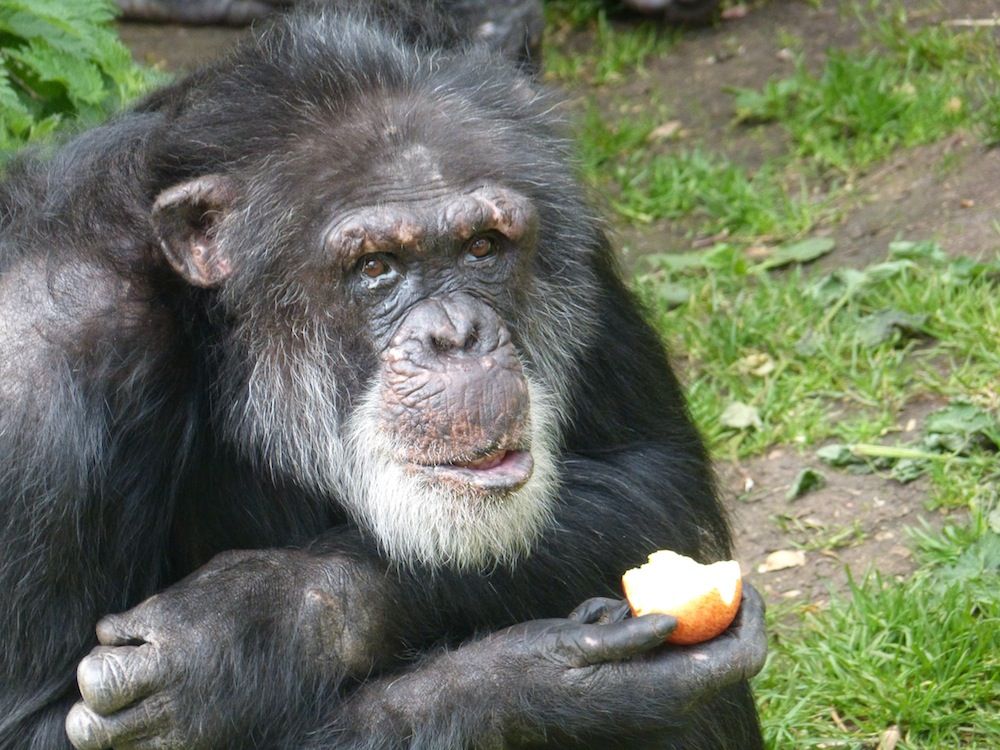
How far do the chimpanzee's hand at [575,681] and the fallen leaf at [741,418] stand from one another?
3.11 m

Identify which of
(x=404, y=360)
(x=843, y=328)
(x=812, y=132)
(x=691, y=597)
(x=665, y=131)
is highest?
(x=404, y=360)

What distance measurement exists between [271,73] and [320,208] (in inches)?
19.5

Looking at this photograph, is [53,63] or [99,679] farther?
[53,63]

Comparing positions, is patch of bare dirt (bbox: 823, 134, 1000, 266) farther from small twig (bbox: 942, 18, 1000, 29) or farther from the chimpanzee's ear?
the chimpanzee's ear

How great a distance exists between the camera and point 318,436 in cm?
500

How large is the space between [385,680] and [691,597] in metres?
0.98

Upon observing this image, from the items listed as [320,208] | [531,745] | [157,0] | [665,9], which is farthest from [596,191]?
[157,0]

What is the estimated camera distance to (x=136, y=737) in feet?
14.5

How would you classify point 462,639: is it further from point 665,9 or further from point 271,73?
point 665,9

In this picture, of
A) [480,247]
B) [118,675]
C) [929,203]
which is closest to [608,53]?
[929,203]

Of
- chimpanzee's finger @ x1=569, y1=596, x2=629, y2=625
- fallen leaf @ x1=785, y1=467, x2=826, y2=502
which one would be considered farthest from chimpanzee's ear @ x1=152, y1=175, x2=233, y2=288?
fallen leaf @ x1=785, y1=467, x2=826, y2=502

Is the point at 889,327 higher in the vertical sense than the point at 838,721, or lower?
higher

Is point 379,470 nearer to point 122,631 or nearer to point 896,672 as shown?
point 122,631

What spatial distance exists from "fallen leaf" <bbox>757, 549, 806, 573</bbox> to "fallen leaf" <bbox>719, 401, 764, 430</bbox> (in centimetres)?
91
